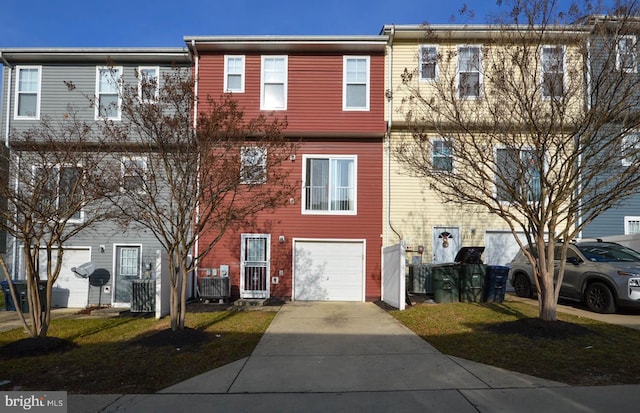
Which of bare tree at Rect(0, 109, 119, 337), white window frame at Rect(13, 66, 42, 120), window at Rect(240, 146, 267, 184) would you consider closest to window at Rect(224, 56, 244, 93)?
bare tree at Rect(0, 109, 119, 337)

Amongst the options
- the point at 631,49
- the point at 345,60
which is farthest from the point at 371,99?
the point at 631,49

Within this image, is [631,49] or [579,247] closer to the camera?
[631,49]

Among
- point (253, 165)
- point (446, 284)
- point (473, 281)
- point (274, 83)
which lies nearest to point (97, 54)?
point (274, 83)

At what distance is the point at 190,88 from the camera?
331 inches

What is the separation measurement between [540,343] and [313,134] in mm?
8926

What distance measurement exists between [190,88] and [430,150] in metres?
5.59

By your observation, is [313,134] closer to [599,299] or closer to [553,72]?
[553,72]

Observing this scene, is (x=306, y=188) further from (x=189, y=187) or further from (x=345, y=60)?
(x=189, y=187)

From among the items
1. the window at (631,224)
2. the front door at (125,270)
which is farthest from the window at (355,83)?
the window at (631,224)

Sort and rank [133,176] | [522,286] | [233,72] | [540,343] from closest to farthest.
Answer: [540,343] → [133,176] → [522,286] → [233,72]

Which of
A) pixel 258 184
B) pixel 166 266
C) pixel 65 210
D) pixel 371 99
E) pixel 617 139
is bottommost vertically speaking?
pixel 166 266

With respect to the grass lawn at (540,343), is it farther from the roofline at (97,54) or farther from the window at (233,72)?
the roofline at (97,54)

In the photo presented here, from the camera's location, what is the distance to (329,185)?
14016 millimetres

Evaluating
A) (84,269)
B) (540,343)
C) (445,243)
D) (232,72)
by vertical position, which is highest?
(232,72)
